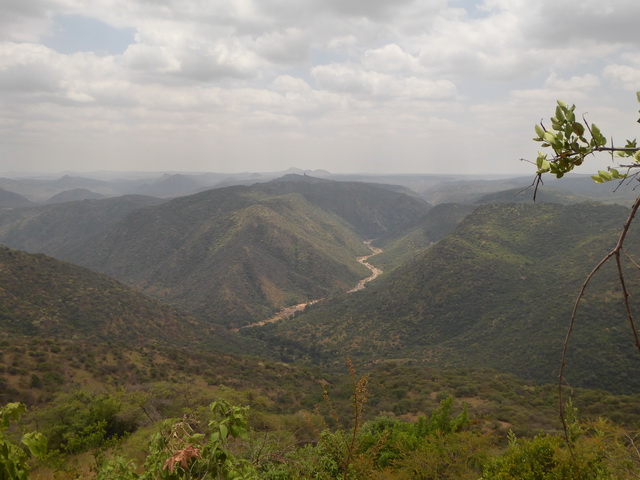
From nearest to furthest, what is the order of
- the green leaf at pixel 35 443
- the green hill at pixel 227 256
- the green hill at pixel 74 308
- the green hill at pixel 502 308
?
the green leaf at pixel 35 443 → the green hill at pixel 502 308 → the green hill at pixel 74 308 → the green hill at pixel 227 256

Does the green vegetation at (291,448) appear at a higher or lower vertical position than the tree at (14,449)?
lower

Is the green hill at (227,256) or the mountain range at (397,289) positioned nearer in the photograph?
the mountain range at (397,289)

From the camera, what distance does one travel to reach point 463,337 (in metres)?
70.8

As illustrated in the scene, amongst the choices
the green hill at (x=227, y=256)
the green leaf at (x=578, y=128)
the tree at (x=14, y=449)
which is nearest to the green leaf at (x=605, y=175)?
the green leaf at (x=578, y=128)

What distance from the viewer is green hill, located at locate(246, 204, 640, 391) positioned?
48.1m

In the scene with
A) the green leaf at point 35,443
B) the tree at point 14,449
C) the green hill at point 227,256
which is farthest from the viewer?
the green hill at point 227,256

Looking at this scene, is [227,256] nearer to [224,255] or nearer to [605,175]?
[224,255]

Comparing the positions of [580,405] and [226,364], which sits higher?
[580,405]

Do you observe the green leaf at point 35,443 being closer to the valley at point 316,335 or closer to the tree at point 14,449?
the tree at point 14,449

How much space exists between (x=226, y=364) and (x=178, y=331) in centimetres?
2674

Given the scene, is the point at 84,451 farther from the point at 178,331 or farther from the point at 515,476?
the point at 178,331

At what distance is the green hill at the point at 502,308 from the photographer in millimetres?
48094

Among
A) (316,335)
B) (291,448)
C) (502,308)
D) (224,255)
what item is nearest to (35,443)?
(291,448)

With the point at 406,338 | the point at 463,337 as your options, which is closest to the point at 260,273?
the point at 406,338
